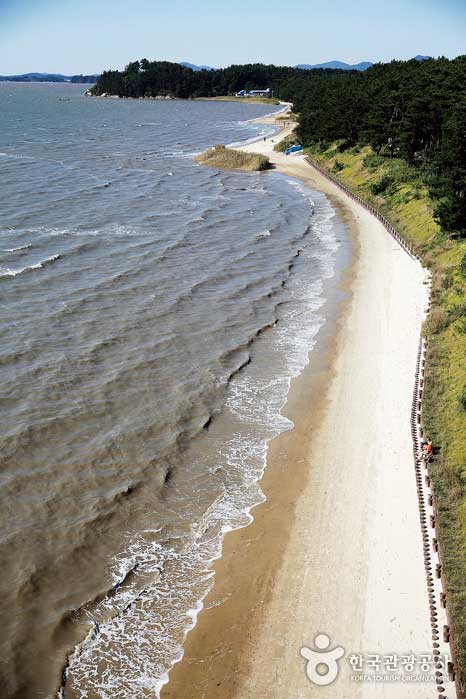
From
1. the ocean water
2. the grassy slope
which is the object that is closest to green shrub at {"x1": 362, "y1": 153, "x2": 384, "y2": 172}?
the grassy slope

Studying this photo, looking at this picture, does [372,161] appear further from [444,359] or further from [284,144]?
[444,359]

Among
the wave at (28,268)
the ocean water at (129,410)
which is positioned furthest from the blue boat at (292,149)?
the wave at (28,268)

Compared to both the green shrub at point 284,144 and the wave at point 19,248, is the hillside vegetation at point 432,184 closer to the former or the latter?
the green shrub at point 284,144

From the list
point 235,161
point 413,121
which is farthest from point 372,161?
point 235,161

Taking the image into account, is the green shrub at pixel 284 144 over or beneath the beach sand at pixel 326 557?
over

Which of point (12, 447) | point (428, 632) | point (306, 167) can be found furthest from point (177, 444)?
point (306, 167)

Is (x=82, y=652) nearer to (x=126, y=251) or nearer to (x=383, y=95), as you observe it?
(x=126, y=251)
